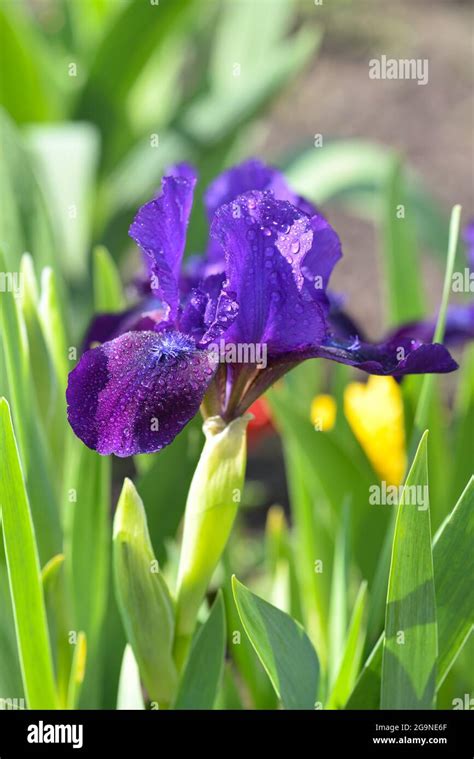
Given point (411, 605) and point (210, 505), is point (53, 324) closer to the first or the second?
point (210, 505)

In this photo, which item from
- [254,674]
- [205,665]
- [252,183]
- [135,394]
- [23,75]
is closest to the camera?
[135,394]

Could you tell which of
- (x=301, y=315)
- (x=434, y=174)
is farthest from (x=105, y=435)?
(x=434, y=174)

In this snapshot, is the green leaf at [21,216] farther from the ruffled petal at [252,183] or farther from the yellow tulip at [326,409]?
the yellow tulip at [326,409]

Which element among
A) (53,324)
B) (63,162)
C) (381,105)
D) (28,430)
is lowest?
(28,430)

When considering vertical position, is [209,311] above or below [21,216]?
below

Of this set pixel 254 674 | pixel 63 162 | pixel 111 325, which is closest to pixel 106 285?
pixel 111 325

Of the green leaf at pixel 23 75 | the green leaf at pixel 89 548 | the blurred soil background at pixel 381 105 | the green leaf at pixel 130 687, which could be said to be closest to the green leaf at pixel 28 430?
the green leaf at pixel 89 548

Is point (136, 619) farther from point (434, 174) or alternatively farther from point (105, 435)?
point (434, 174)
